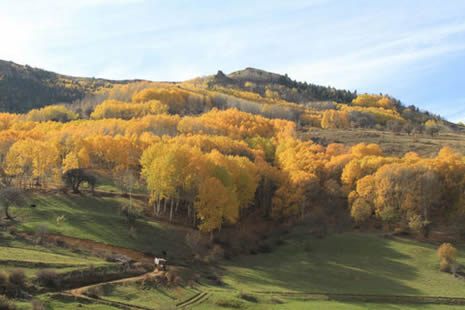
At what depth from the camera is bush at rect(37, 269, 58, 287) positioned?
38250 millimetres

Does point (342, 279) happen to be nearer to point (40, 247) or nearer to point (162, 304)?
point (162, 304)

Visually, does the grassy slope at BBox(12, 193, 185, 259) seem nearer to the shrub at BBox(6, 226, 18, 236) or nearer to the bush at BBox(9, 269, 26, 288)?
the shrub at BBox(6, 226, 18, 236)

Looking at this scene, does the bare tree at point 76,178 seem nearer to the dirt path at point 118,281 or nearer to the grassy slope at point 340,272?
the grassy slope at point 340,272

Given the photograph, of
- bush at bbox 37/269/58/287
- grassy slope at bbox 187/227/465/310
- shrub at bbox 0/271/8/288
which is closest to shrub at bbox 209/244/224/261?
grassy slope at bbox 187/227/465/310

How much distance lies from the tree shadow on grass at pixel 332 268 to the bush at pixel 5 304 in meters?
28.7

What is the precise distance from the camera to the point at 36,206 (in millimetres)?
68875

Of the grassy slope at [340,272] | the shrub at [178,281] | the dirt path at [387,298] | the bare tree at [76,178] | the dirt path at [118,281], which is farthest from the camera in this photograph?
the bare tree at [76,178]

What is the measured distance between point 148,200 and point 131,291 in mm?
44077

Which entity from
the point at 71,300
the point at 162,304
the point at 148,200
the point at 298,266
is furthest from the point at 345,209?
the point at 71,300

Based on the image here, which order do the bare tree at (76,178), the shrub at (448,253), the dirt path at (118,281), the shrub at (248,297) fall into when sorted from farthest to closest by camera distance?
1. the bare tree at (76,178)
2. the shrub at (448,253)
3. the shrub at (248,297)
4. the dirt path at (118,281)

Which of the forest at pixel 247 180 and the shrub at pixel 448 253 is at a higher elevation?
the forest at pixel 247 180

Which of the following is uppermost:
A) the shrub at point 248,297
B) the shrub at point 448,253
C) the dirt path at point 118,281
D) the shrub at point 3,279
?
the shrub at point 448,253

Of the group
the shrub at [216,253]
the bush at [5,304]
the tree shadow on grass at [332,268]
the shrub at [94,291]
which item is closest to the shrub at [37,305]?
the bush at [5,304]

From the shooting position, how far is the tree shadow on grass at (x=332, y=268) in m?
52.5
